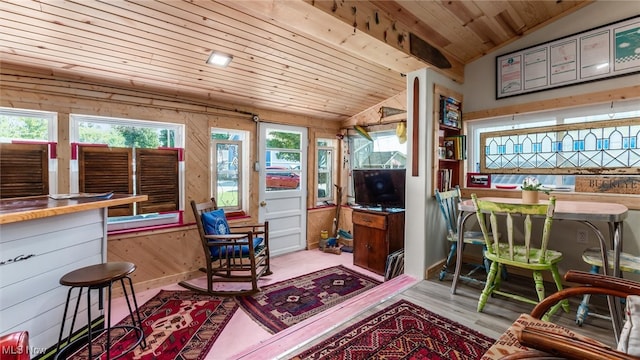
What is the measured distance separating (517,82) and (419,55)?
1.33 m

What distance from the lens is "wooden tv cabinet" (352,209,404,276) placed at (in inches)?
134

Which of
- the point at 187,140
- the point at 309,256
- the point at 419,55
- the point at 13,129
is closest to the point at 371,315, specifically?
the point at 309,256

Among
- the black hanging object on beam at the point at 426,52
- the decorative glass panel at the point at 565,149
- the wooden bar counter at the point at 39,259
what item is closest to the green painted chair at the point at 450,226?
the decorative glass panel at the point at 565,149

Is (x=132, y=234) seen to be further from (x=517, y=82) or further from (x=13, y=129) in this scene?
(x=517, y=82)

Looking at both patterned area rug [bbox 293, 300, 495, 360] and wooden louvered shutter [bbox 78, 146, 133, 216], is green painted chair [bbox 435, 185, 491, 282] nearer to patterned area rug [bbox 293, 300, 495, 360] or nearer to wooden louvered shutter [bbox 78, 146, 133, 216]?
patterned area rug [bbox 293, 300, 495, 360]

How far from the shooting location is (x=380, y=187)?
11.9 ft

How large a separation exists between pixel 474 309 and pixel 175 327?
2.45 metres

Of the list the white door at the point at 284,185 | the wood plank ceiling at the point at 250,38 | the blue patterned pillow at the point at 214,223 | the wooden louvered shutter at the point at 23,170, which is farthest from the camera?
the white door at the point at 284,185

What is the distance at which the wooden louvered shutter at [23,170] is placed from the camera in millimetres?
2291

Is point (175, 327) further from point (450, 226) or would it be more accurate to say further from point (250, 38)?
point (450, 226)

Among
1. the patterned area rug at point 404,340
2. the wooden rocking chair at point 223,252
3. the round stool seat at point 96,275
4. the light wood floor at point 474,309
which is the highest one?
the round stool seat at point 96,275

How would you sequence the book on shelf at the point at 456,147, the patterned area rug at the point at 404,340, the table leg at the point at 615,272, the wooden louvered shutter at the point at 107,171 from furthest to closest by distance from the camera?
the book on shelf at the point at 456,147
the wooden louvered shutter at the point at 107,171
the table leg at the point at 615,272
the patterned area rug at the point at 404,340

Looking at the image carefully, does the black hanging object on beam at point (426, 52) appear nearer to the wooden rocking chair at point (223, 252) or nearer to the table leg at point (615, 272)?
the table leg at point (615, 272)

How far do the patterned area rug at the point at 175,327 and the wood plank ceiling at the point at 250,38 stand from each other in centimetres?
224
